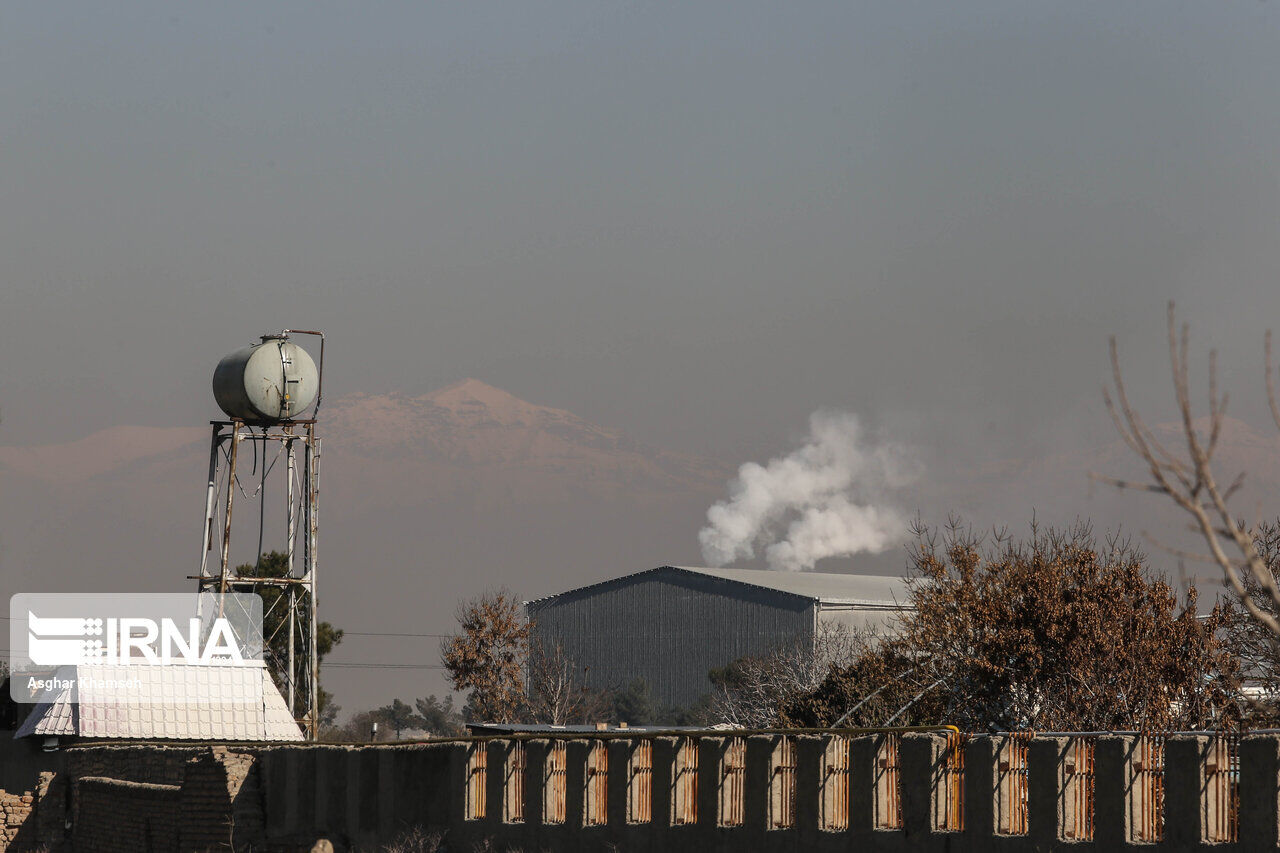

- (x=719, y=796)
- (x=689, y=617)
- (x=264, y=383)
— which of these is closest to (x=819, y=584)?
(x=689, y=617)

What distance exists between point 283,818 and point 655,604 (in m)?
62.1

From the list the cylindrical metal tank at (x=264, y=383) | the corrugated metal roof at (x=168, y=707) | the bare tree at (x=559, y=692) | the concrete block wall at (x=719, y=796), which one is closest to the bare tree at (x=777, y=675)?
the bare tree at (x=559, y=692)

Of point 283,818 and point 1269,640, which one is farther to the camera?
point 1269,640

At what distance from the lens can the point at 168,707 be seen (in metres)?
37.2

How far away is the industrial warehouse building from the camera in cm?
7794

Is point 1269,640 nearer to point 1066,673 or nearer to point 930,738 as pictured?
point 1066,673

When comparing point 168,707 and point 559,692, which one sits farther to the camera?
point 559,692

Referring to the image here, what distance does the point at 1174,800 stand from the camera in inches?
618

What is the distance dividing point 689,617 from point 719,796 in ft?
214

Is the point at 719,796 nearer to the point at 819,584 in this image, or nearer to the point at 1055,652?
the point at 1055,652

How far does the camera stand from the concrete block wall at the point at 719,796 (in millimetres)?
15797

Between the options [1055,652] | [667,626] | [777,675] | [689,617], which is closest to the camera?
[1055,652]

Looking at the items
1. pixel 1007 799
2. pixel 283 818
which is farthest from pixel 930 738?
pixel 283 818

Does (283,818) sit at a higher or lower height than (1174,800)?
lower
